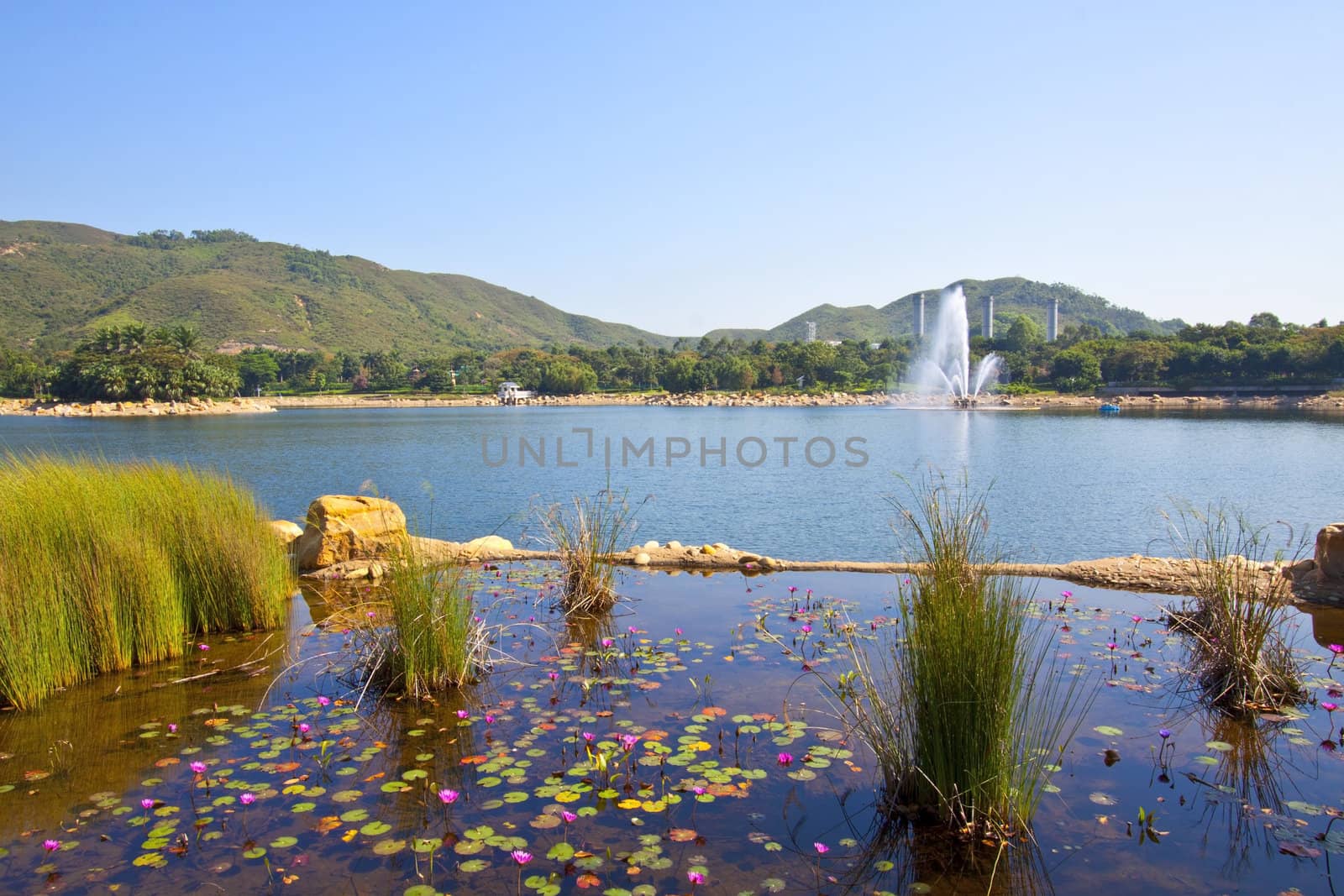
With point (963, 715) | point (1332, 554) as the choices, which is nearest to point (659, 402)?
point (1332, 554)

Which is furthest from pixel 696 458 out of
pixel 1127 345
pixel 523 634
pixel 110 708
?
pixel 1127 345

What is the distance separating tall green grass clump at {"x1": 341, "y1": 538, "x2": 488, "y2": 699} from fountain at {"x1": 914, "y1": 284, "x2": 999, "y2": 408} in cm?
7794

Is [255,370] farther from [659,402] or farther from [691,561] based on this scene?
[691,561]

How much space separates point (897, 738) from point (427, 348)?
171357mm

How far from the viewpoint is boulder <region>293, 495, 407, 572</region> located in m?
9.93

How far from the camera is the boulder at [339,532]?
9930 millimetres

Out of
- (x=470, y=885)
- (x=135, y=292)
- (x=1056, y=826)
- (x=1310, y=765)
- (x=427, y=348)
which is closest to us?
(x=470, y=885)

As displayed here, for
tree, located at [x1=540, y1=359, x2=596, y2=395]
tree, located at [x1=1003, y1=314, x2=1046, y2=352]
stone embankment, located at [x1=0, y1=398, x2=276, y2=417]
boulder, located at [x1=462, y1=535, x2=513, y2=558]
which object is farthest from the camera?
tree, located at [x1=540, y1=359, x2=596, y2=395]

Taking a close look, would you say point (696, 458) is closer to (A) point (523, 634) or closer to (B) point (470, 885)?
(A) point (523, 634)

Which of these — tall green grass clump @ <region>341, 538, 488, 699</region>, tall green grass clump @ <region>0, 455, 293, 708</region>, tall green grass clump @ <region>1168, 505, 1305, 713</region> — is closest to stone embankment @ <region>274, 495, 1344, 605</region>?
tall green grass clump @ <region>0, 455, 293, 708</region>

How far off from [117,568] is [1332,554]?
11138mm

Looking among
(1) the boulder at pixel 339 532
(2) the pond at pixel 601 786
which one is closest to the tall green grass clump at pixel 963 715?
(2) the pond at pixel 601 786

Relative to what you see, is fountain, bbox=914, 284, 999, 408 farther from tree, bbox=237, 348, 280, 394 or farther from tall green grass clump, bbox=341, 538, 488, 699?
tree, bbox=237, 348, 280, 394

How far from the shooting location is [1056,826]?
4.02 m
